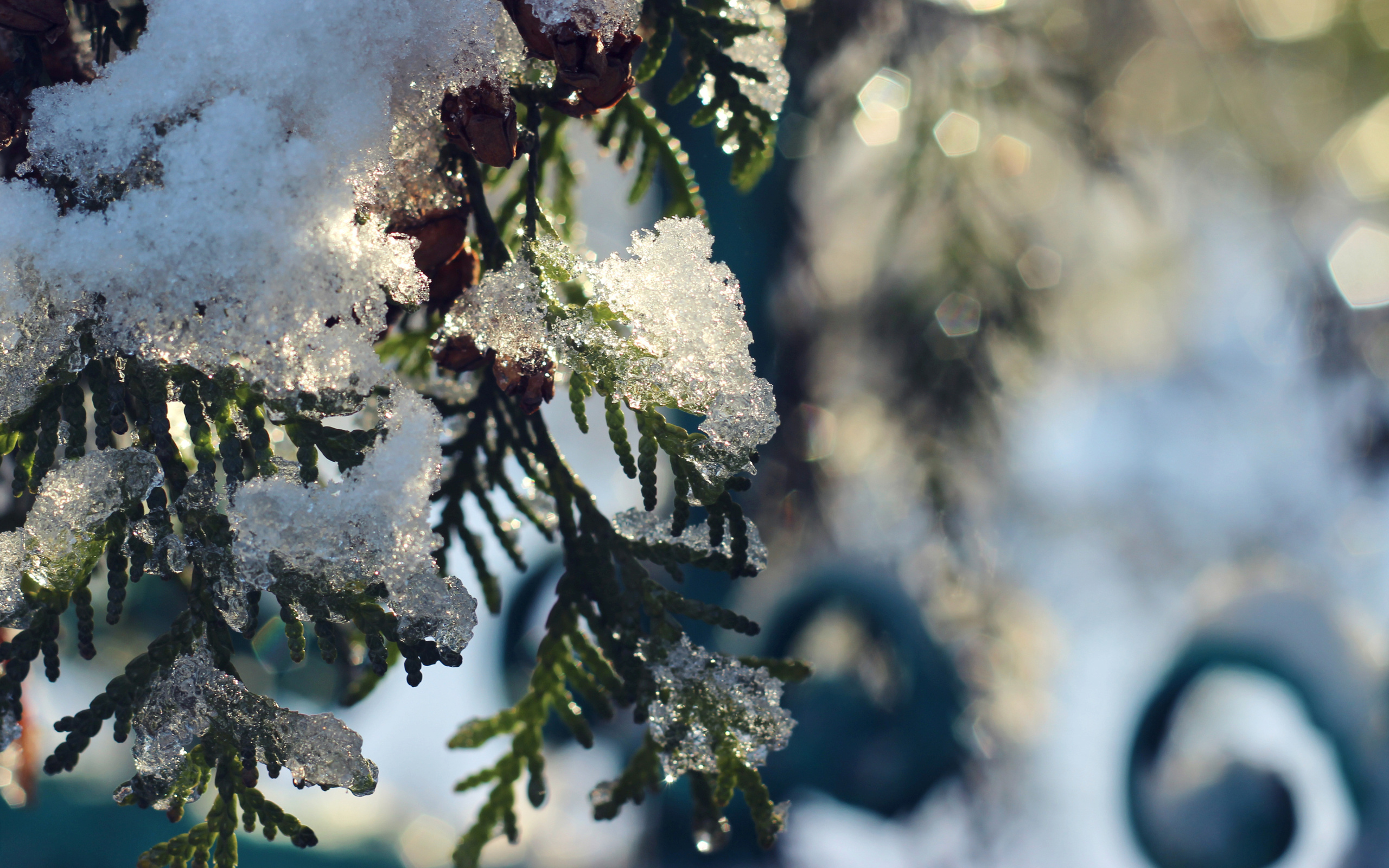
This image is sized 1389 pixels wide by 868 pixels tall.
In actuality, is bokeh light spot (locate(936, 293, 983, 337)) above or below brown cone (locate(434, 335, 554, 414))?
below

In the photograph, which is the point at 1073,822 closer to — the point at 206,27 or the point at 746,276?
the point at 746,276

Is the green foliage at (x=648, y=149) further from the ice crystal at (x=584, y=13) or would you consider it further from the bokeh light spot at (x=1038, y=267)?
the bokeh light spot at (x=1038, y=267)

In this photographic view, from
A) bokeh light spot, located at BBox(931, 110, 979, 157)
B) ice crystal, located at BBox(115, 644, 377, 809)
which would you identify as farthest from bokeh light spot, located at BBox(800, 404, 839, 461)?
ice crystal, located at BBox(115, 644, 377, 809)

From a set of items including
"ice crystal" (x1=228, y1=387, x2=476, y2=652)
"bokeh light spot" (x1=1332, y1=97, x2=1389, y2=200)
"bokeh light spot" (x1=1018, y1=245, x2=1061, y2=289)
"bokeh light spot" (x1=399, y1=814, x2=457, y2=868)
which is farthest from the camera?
"bokeh light spot" (x1=399, y1=814, x2=457, y2=868)

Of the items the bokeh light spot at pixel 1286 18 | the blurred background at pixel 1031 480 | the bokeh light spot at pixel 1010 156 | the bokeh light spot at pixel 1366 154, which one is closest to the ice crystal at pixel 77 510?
the blurred background at pixel 1031 480

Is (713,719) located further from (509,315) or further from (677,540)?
(509,315)

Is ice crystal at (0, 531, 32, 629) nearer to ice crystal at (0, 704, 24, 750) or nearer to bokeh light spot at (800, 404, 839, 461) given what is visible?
ice crystal at (0, 704, 24, 750)

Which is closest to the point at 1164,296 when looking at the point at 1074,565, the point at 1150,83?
the point at 1150,83
